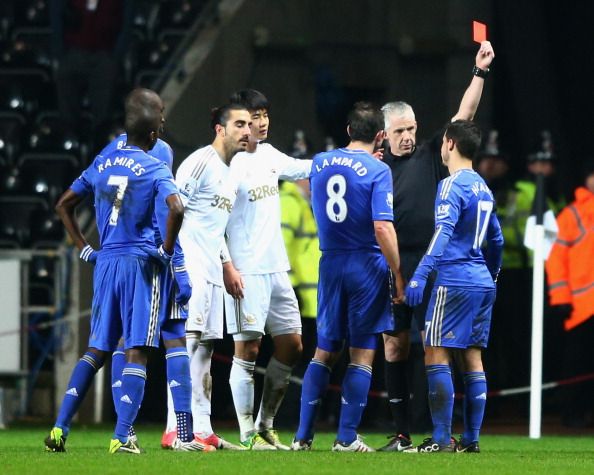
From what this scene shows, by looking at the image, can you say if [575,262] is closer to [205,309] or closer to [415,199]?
[415,199]

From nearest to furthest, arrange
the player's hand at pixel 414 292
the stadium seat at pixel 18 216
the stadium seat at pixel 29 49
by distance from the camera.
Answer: the player's hand at pixel 414 292 → the stadium seat at pixel 18 216 → the stadium seat at pixel 29 49

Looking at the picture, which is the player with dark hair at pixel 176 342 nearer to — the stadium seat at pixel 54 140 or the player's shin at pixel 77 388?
the player's shin at pixel 77 388

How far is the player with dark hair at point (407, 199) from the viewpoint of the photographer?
11.1 meters

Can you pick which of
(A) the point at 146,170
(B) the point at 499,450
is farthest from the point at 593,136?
(A) the point at 146,170

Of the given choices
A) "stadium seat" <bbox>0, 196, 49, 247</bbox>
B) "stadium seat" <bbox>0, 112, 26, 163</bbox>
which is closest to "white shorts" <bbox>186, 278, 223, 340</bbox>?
"stadium seat" <bbox>0, 196, 49, 247</bbox>

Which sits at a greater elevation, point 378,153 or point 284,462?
point 378,153

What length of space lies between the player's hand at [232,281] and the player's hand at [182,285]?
3.26 ft

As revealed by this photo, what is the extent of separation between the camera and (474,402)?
415 inches

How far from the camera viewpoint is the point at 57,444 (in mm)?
10078

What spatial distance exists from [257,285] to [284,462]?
6.08 ft

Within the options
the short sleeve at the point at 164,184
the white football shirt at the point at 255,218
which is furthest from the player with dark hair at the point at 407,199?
the short sleeve at the point at 164,184

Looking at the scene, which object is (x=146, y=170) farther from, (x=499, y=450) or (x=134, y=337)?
(x=499, y=450)

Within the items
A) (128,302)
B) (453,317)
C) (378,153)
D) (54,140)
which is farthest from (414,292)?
(54,140)

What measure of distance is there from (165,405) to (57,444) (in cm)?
519
